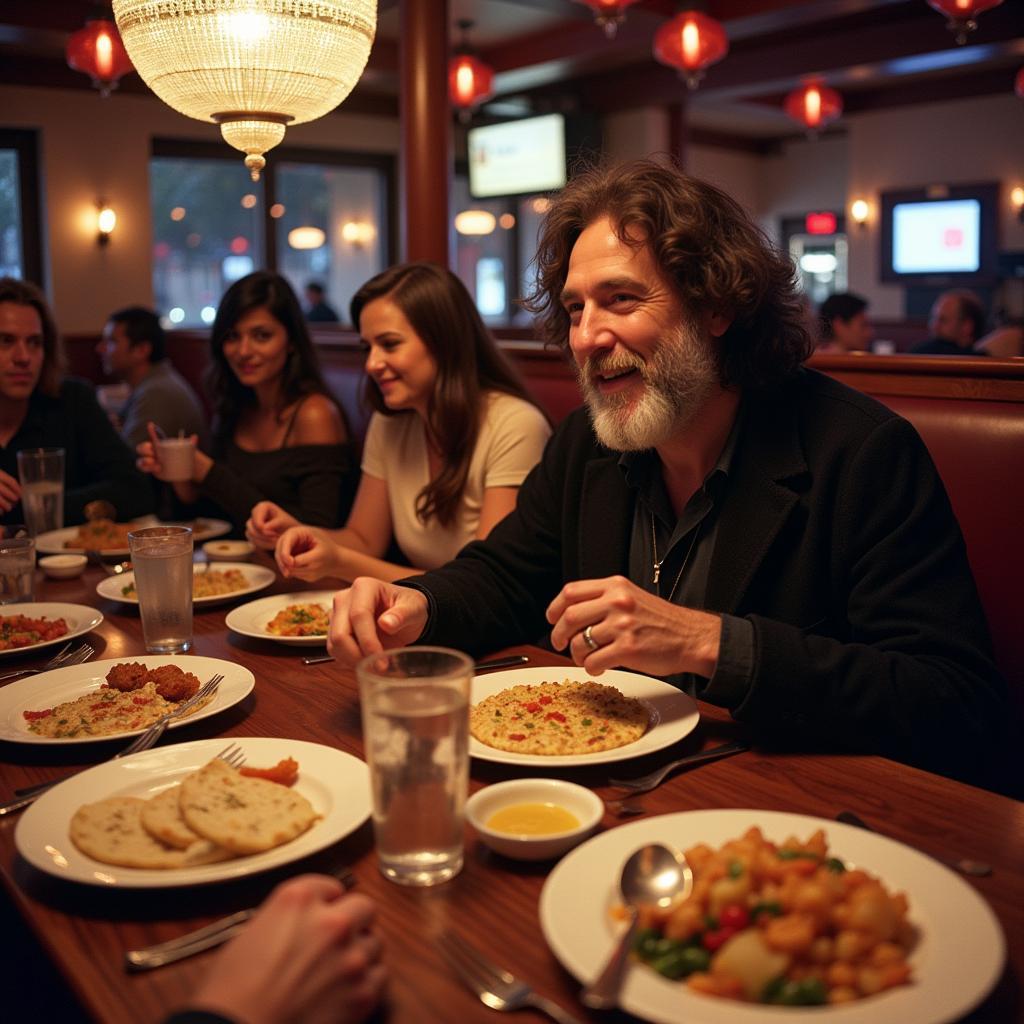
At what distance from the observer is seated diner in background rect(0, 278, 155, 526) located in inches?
129

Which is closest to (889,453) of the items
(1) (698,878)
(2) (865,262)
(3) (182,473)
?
(1) (698,878)

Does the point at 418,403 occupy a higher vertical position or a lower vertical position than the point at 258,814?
higher

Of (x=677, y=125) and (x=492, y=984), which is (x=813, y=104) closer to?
(x=677, y=125)

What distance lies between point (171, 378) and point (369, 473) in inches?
113

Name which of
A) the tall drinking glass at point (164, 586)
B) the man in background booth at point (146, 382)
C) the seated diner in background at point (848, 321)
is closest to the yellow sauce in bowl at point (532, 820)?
the tall drinking glass at point (164, 586)

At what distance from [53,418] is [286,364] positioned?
30.0 inches

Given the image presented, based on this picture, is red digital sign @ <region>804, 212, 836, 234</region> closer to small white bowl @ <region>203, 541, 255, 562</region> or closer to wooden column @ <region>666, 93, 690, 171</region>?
wooden column @ <region>666, 93, 690, 171</region>

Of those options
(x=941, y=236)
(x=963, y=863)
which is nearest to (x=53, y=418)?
(x=963, y=863)

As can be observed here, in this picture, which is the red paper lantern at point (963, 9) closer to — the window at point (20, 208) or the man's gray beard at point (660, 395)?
the man's gray beard at point (660, 395)

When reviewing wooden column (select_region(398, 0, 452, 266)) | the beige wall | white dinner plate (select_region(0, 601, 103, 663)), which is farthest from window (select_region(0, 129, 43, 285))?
white dinner plate (select_region(0, 601, 103, 663))

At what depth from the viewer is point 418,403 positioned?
9.25 ft

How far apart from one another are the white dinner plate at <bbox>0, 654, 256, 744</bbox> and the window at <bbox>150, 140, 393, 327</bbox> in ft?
28.2

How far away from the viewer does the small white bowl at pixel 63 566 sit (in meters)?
2.29

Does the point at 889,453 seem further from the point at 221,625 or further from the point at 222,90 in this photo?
the point at 222,90
